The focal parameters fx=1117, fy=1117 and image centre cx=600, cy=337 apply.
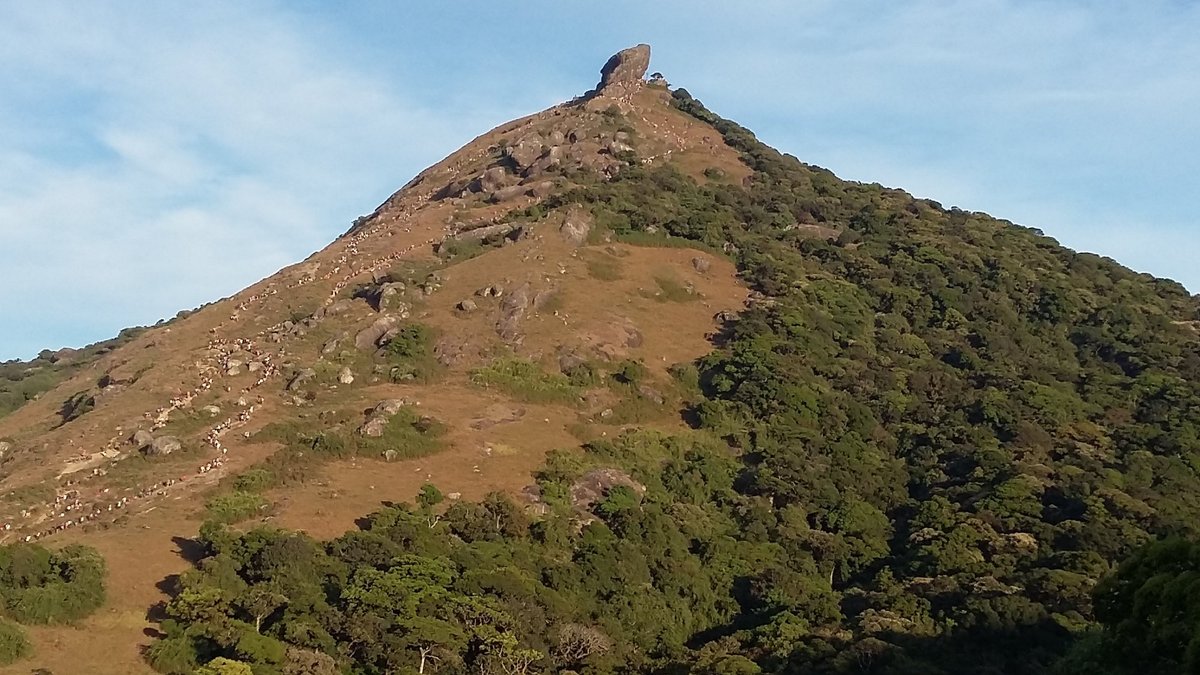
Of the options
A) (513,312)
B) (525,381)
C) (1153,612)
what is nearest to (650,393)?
(525,381)

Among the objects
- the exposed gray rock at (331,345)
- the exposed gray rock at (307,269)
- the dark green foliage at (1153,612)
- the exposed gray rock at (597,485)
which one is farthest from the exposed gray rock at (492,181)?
the dark green foliage at (1153,612)

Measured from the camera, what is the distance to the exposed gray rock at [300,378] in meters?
56.6

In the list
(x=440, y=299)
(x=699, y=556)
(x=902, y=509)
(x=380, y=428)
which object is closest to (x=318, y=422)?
(x=380, y=428)

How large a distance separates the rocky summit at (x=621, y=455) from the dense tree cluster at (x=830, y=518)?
0.17 m

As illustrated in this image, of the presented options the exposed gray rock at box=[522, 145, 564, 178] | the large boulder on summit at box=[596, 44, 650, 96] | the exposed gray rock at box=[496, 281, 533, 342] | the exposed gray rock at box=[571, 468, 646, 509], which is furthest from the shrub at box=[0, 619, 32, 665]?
the large boulder on summit at box=[596, 44, 650, 96]

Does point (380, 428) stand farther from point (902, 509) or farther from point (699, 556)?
point (902, 509)

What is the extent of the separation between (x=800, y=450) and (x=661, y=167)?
3889cm

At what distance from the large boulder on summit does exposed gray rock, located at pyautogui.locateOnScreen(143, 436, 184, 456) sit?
6641cm

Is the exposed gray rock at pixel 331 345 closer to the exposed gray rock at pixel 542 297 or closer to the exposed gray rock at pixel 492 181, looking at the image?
the exposed gray rock at pixel 542 297

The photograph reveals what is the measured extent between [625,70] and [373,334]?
57076mm

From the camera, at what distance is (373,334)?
61750 mm

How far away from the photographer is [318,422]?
172 feet

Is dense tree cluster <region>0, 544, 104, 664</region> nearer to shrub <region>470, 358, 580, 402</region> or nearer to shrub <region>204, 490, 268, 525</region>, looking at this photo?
shrub <region>204, 490, 268, 525</region>

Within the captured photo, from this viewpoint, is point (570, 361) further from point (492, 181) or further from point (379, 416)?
point (492, 181)
